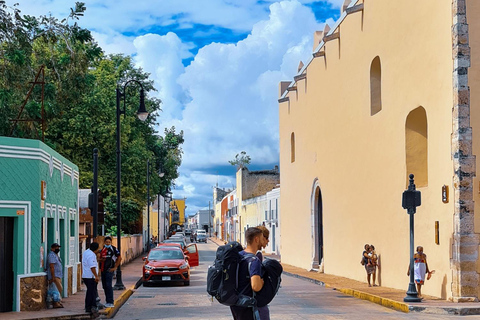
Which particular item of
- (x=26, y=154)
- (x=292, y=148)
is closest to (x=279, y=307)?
(x=26, y=154)

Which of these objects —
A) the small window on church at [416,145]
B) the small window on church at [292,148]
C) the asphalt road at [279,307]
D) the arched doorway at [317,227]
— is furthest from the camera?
the small window on church at [292,148]

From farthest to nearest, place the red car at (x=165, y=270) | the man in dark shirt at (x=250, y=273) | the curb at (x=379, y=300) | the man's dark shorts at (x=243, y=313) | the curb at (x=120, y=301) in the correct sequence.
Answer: the red car at (x=165, y=270) → the curb at (x=379, y=300) → the curb at (x=120, y=301) → the man's dark shorts at (x=243, y=313) → the man in dark shirt at (x=250, y=273)

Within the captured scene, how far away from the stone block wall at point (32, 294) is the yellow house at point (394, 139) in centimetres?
1003

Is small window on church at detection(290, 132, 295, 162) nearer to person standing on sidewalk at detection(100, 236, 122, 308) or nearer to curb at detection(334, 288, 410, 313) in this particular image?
curb at detection(334, 288, 410, 313)

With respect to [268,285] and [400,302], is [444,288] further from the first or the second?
[268,285]

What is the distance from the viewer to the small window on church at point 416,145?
2197 centimetres

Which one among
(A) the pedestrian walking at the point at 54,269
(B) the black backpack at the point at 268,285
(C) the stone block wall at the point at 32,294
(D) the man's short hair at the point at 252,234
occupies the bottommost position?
(C) the stone block wall at the point at 32,294

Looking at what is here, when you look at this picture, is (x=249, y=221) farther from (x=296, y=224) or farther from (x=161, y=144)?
(x=296, y=224)

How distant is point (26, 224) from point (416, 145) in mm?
11958

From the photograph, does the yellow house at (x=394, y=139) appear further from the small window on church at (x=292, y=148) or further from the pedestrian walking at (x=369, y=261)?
the small window on church at (x=292, y=148)

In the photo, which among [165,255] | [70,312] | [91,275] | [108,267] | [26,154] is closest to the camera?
[91,275]

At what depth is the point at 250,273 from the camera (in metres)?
6.86

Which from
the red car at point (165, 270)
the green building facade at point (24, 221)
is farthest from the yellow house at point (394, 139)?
the green building facade at point (24, 221)

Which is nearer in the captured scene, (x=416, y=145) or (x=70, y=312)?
(x=70, y=312)
